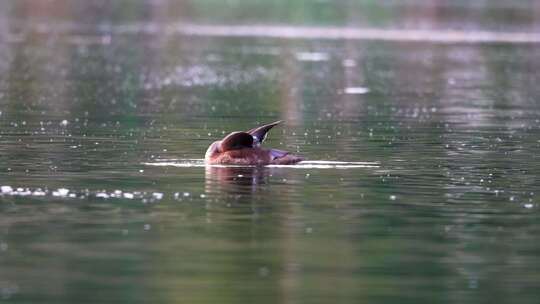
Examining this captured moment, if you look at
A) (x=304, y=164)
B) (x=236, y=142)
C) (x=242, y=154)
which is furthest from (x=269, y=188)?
(x=304, y=164)

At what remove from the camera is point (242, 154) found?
72.2ft

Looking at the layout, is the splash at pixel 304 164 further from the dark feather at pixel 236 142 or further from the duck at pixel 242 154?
the dark feather at pixel 236 142

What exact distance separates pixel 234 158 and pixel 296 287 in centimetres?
833

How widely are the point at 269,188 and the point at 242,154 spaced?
2272 mm

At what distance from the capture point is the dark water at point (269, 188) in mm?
14070

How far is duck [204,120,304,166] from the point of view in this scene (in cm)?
2200

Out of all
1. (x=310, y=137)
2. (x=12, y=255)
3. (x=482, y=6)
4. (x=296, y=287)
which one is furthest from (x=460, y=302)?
(x=482, y=6)

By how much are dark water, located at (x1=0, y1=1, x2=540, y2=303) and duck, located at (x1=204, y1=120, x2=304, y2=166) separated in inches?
14.3

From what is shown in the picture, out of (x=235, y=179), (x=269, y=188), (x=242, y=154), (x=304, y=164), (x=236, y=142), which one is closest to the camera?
(x=269, y=188)

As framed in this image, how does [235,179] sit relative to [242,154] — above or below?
below

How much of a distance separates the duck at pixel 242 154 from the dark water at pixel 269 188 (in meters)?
0.36

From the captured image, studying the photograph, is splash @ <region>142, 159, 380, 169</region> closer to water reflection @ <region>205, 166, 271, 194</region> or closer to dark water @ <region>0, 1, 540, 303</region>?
dark water @ <region>0, 1, 540, 303</region>

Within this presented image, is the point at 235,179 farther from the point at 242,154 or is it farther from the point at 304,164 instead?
the point at 304,164

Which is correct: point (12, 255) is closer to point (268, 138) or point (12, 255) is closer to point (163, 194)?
point (163, 194)
